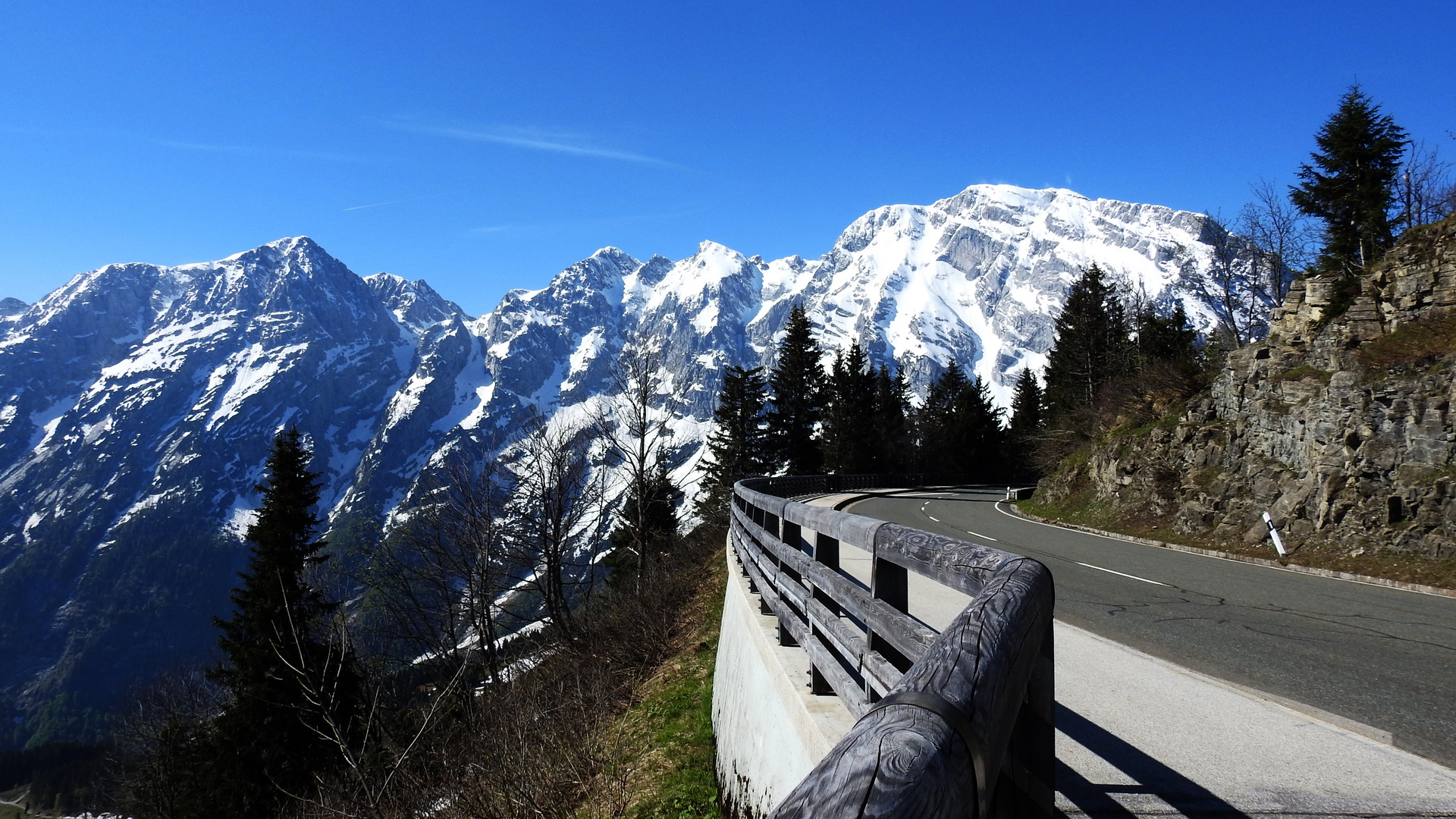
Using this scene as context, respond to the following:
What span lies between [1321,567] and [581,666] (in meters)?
13.2

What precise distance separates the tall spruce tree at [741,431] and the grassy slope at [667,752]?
3242cm

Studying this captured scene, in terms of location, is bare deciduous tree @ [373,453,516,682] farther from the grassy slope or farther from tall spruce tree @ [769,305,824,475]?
tall spruce tree @ [769,305,824,475]

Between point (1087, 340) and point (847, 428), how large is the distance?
16120 millimetres

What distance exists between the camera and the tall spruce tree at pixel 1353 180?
33.1m

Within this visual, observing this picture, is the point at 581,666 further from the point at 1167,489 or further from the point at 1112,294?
the point at 1112,294

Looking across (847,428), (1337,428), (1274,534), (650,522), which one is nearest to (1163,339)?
(847,428)

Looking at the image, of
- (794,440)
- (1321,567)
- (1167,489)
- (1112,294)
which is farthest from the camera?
(1112,294)

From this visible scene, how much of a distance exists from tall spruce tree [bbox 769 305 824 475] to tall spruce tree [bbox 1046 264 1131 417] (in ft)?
50.0

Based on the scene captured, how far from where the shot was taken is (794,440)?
1825 inches

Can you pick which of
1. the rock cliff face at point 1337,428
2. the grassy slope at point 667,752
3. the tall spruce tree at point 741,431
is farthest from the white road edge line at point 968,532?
the tall spruce tree at point 741,431

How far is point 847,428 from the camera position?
50.2 meters

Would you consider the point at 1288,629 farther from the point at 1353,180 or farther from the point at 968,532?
the point at 1353,180

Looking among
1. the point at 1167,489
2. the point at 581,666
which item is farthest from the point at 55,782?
the point at 1167,489

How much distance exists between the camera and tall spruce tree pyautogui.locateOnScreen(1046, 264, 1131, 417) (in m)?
48.8
